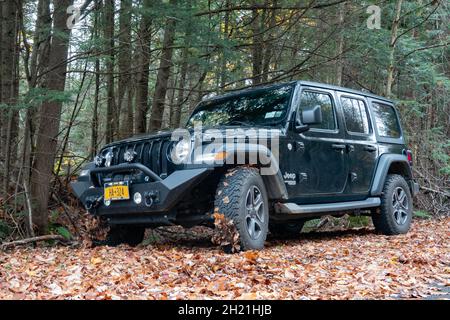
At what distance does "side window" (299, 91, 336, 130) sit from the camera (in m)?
6.56

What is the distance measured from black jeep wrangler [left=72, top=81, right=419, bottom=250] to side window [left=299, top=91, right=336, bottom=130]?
0.01m

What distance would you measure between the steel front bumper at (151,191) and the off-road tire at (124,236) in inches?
25.5

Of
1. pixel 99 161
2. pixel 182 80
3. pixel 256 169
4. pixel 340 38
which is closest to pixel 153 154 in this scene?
pixel 99 161

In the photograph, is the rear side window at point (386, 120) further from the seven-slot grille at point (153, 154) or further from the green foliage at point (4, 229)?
the green foliage at point (4, 229)

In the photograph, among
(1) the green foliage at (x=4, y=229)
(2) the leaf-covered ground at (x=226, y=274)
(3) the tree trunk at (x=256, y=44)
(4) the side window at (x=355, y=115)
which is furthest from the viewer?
(3) the tree trunk at (x=256, y=44)

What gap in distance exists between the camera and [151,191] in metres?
5.06

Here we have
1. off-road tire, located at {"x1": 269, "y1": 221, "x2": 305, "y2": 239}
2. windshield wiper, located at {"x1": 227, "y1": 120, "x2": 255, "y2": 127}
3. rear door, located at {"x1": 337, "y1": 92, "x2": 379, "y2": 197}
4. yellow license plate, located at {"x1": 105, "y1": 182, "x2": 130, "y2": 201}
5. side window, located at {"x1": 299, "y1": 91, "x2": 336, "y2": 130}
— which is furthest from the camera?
off-road tire, located at {"x1": 269, "y1": 221, "x2": 305, "y2": 239}

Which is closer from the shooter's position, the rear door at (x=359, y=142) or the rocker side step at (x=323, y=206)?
the rocker side step at (x=323, y=206)

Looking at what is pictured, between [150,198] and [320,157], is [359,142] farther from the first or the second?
[150,198]

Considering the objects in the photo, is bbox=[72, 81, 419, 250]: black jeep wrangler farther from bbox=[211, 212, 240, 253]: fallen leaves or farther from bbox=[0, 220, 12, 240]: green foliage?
bbox=[0, 220, 12, 240]: green foliage

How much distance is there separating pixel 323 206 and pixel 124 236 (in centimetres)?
257

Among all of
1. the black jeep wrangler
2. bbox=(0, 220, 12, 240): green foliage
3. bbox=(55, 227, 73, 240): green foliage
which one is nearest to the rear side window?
the black jeep wrangler

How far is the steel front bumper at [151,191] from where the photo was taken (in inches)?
193

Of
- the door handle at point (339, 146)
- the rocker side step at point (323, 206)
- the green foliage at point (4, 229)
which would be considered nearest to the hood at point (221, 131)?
the rocker side step at point (323, 206)
